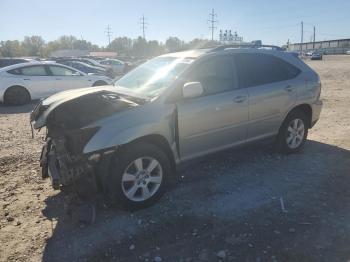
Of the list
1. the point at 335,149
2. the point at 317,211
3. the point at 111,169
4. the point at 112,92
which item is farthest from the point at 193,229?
the point at 335,149

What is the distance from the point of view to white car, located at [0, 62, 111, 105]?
1227cm

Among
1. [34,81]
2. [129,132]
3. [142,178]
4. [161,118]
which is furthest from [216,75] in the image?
[34,81]

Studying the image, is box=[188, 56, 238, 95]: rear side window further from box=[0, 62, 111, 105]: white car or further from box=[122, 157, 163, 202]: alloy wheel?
box=[0, 62, 111, 105]: white car

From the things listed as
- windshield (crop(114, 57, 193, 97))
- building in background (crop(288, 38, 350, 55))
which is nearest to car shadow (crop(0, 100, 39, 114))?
windshield (crop(114, 57, 193, 97))

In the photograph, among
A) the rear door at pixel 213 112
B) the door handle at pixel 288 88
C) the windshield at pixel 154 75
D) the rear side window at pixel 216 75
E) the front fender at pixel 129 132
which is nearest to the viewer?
the front fender at pixel 129 132

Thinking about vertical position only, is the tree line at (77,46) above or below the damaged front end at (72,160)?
above

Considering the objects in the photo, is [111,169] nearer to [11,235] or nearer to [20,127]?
[11,235]

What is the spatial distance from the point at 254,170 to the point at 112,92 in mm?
2470

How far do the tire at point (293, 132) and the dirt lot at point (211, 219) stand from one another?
0.20m

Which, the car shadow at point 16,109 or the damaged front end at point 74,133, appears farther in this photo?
the car shadow at point 16,109

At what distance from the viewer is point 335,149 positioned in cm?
654

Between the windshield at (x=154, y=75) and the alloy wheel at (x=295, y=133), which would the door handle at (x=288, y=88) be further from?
the windshield at (x=154, y=75)

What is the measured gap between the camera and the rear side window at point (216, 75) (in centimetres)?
486

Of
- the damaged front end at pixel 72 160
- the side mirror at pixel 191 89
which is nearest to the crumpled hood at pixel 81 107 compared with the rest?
the damaged front end at pixel 72 160
